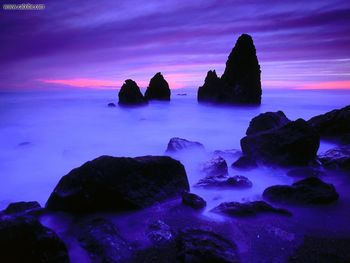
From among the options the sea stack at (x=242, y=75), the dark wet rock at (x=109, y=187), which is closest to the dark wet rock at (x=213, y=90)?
the sea stack at (x=242, y=75)

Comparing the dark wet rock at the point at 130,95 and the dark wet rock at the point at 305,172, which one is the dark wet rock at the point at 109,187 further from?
the dark wet rock at the point at 130,95

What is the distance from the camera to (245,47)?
39.6 m

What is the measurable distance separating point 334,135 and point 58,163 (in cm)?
1158

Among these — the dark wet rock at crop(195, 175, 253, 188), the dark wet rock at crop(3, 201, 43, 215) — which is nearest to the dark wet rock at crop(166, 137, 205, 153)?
the dark wet rock at crop(195, 175, 253, 188)

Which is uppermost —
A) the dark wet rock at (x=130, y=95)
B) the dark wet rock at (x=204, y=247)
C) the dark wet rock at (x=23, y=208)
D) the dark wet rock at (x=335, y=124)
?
the dark wet rock at (x=130, y=95)

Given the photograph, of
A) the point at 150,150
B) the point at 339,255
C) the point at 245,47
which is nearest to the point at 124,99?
the point at 245,47

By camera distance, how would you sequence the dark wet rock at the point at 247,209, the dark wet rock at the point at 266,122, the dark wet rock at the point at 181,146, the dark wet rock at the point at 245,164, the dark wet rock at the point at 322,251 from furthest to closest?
the dark wet rock at the point at 266,122 → the dark wet rock at the point at 181,146 → the dark wet rock at the point at 245,164 → the dark wet rock at the point at 247,209 → the dark wet rock at the point at 322,251

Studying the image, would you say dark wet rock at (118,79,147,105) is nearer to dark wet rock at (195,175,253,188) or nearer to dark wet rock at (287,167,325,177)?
dark wet rock at (287,167,325,177)

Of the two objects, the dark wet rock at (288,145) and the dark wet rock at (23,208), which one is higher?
the dark wet rock at (288,145)

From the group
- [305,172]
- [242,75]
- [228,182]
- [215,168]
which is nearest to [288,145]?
[305,172]

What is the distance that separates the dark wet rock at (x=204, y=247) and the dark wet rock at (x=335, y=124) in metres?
10.4

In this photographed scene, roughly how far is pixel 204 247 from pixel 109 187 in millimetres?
2484

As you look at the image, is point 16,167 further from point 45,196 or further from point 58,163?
point 45,196

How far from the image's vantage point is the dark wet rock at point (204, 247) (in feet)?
12.5
